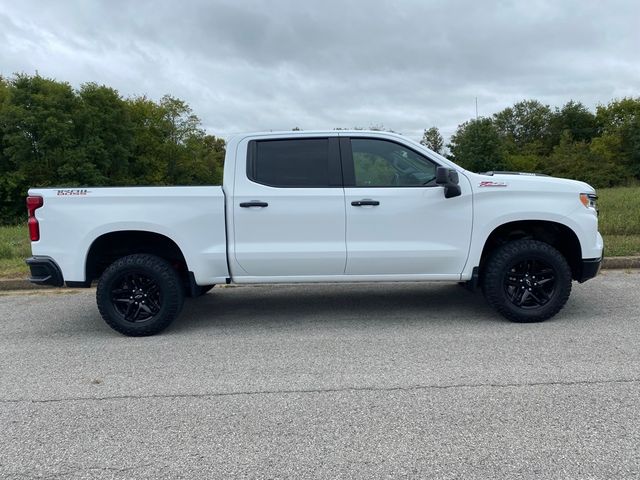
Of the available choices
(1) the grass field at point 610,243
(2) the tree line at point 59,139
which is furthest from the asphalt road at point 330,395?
(2) the tree line at point 59,139

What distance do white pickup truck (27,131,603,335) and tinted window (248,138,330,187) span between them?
0.01 m

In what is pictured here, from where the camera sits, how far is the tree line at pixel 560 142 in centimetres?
6450

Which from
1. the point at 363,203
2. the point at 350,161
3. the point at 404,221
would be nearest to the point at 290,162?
the point at 350,161

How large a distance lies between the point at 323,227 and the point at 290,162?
2.50 feet

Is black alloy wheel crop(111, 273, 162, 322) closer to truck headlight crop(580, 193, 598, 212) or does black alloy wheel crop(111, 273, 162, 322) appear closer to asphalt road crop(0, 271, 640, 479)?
asphalt road crop(0, 271, 640, 479)

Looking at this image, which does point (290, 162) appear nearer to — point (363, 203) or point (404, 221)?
point (363, 203)

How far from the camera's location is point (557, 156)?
73.1 meters

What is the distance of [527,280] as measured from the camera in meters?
5.54

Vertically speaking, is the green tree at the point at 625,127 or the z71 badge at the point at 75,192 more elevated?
the green tree at the point at 625,127

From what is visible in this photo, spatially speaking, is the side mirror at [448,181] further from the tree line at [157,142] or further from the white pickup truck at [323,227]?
the tree line at [157,142]

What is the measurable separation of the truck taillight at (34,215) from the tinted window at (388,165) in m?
3.11

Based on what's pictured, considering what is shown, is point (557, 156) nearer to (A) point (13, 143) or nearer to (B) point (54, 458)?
(A) point (13, 143)

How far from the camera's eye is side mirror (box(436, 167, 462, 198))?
517 centimetres

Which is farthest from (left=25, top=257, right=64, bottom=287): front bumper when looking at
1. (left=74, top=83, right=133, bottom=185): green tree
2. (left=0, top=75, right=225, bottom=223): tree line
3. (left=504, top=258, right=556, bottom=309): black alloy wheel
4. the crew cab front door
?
(left=74, top=83, right=133, bottom=185): green tree
